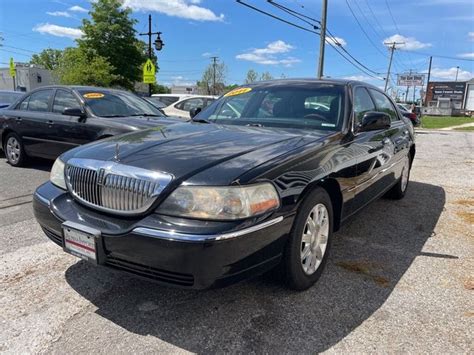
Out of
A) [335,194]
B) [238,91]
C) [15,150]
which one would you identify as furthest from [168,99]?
[335,194]

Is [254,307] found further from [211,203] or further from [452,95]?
[452,95]

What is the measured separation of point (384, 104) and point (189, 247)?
3.72 metres

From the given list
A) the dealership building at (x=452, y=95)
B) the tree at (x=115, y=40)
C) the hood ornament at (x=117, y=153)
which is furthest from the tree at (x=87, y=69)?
the dealership building at (x=452, y=95)

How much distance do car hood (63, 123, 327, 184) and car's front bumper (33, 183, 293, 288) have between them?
29 cm

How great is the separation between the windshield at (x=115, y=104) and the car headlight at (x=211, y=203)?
4.59 m

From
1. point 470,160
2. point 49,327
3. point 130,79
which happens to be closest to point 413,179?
point 470,160

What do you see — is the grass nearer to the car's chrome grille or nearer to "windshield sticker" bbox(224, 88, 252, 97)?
"windshield sticker" bbox(224, 88, 252, 97)

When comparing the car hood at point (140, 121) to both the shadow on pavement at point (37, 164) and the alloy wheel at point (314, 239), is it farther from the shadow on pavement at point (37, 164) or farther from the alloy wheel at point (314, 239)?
the alloy wheel at point (314, 239)

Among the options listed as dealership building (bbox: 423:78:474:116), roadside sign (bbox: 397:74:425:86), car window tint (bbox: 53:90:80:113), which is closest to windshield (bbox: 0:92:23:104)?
car window tint (bbox: 53:90:80:113)

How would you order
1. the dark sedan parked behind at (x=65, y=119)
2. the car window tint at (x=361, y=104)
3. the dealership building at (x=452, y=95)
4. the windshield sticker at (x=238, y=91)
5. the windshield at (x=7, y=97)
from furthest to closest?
the dealership building at (x=452, y=95) → the windshield at (x=7, y=97) → the dark sedan parked behind at (x=65, y=119) → the windshield sticker at (x=238, y=91) → the car window tint at (x=361, y=104)

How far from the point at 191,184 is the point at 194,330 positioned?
2.87 ft

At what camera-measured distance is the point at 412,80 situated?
69312 millimetres

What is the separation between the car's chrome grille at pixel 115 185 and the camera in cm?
225

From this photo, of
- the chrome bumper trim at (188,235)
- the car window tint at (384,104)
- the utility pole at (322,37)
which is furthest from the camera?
the utility pole at (322,37)
